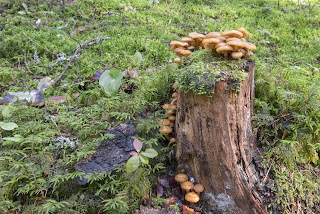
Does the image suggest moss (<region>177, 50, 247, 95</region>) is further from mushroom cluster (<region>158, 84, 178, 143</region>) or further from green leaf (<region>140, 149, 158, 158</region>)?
green leaf (<region>140, 149, 158, 158</region>)

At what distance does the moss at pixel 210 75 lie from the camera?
2.45 m

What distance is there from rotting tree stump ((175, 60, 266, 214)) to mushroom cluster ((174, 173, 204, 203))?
0.30 ft

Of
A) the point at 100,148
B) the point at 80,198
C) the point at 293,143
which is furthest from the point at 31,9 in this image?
the point at 293,143

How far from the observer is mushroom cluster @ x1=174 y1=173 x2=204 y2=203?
2669 millimetres

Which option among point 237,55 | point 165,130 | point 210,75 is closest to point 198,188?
point 165,130

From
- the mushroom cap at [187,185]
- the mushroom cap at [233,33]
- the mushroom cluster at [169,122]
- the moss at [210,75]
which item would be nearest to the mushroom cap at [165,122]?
the mushroom cluster at [169,122]

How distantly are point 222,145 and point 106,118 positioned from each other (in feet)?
5.14

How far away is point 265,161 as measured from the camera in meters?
2.79

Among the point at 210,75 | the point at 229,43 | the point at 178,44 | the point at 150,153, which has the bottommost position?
the point at 150,153

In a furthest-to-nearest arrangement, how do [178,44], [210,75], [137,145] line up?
[178,44]
[210,75]
[137,145]

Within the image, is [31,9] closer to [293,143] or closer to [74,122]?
[74,122]

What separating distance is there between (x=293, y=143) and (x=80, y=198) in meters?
2.50

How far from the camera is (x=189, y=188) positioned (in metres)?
2.72

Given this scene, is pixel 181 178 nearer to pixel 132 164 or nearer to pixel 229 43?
pixel 132 164
